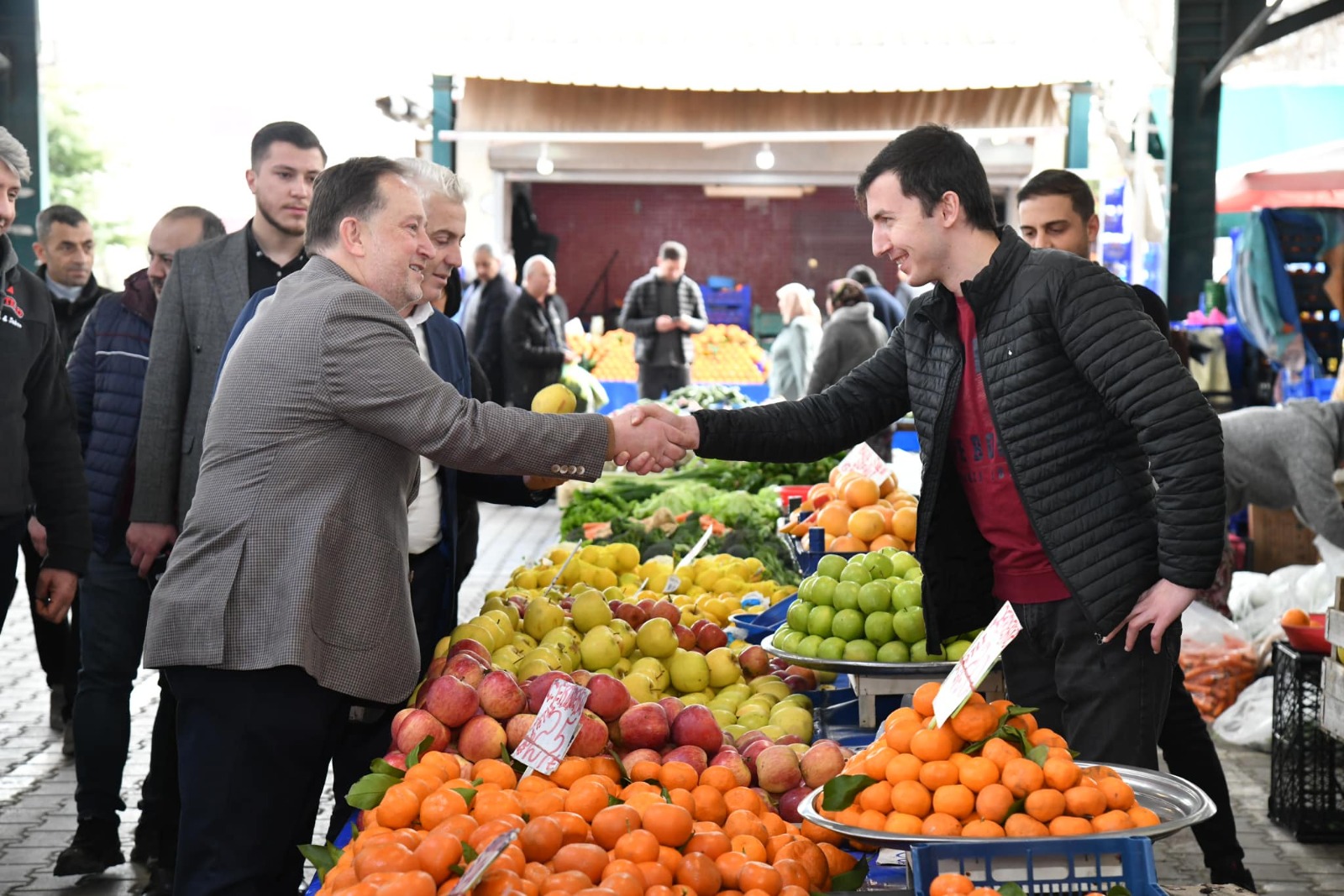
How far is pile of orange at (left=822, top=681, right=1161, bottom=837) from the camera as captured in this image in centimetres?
191

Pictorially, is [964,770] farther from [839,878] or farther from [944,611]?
[944,611]

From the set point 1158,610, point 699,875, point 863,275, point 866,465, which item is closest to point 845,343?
point 863,275

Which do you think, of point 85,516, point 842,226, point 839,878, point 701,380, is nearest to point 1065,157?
point 701,380

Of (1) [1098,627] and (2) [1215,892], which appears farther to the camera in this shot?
(1) [1098,627]

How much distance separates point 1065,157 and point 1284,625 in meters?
6.94

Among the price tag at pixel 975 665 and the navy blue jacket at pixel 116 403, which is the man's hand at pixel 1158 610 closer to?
the price tag at pixel 975 665

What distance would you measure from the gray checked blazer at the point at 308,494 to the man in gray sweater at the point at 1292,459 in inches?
145

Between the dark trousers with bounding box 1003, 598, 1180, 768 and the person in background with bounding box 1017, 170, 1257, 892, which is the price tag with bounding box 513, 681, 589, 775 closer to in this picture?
the dark trousers with bounding box 1003, 598, 1180, 768

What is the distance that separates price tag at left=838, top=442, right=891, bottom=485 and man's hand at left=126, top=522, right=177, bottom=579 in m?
2.12

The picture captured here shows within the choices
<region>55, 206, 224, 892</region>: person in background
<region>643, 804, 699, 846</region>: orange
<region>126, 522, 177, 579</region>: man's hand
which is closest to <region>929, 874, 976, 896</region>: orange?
<region>643, 804, 699, 846</region>: orange

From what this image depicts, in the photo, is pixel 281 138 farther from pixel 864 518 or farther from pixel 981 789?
pixel 981 789

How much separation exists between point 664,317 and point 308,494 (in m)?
10.6

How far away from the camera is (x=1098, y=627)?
255 centimetres

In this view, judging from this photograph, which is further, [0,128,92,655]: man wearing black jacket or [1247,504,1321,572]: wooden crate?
[1247,504,1321,572]: wooden crate
